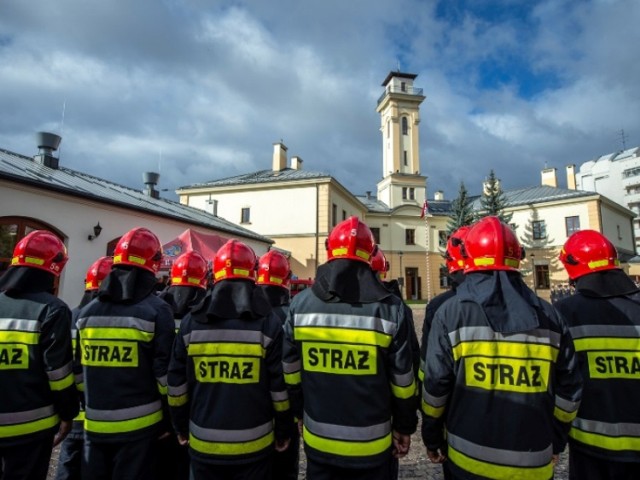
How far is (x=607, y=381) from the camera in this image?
2553 mm

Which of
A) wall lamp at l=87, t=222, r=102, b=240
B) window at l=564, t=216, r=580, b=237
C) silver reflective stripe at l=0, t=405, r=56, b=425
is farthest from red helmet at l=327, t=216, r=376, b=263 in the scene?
window at l=564, t=216, r=580, b=237

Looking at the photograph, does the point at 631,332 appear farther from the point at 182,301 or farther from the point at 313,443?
the point at 182,301

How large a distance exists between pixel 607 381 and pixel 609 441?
383 millimetres

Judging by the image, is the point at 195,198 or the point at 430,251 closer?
the point at 195,198

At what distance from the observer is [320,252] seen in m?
27.1

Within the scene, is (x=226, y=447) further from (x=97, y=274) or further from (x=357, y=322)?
→ (x=97, y=274)

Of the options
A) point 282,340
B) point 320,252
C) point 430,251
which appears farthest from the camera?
point 430,251

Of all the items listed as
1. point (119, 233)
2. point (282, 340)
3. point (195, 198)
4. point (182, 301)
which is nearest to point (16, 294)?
point (182, 301)

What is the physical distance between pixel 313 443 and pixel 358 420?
1.16 ft

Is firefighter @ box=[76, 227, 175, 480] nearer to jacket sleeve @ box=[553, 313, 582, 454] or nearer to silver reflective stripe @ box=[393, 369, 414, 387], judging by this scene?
silver reflective stripe @ box=[393, 369, 414, 387]

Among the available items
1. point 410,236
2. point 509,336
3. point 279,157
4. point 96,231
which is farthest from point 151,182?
point 410,236

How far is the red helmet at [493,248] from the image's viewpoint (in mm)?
2352

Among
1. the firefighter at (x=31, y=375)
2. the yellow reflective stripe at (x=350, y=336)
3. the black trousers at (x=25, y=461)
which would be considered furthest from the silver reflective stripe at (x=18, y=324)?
the yellow reflective stripe at (x=350, y=336)

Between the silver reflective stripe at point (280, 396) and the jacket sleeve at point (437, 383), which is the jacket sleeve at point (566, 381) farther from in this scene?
the silver reflective stripe at point (280, 396)
